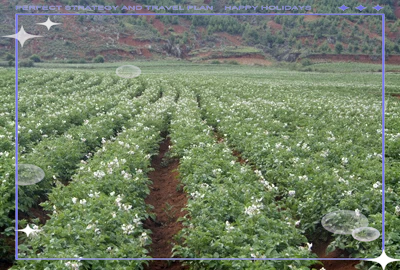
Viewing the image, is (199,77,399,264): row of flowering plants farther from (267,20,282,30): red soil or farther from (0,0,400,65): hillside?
(267,20,282,30): red soil

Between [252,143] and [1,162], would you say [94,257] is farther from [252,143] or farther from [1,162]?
[252,143]

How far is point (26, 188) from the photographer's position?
7.46m

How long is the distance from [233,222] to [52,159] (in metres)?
4.74

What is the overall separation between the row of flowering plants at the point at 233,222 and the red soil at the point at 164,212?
297 mm

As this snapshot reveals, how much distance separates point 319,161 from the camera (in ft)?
30.9

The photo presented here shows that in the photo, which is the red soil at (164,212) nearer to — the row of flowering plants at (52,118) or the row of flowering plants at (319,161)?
the row of flowering plants at (319,161)

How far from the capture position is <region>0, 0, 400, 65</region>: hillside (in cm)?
8306

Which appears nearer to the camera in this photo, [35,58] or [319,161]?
[319,161]

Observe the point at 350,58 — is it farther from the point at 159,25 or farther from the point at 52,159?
the point at 52,159

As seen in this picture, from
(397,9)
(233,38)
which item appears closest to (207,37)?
(233,38)

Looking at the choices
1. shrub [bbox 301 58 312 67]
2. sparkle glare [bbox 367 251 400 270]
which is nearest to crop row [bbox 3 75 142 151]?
sparkle glare [bbox 367 251 400 270]

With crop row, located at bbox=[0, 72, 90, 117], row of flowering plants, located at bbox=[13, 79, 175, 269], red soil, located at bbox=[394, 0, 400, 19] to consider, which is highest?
red soil, located at bbox=[394, 0, 400, 19]

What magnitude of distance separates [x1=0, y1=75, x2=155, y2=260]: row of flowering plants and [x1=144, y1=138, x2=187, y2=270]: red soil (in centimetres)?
185

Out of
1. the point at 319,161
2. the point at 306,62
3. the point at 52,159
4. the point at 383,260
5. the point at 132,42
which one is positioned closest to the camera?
the point at 383,260
